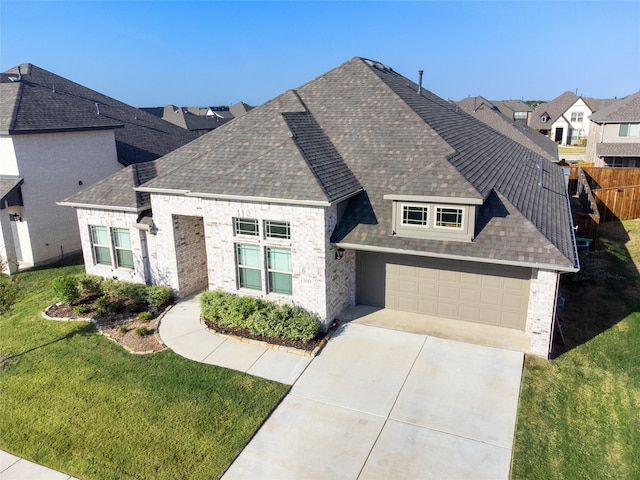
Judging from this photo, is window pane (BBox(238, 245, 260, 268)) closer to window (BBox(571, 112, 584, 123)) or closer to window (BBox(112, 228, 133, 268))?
window (BBox(112, 228, 133, 268))

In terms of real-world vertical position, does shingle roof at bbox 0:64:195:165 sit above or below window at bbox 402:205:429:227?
above

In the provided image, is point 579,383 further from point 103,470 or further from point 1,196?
point 1,196

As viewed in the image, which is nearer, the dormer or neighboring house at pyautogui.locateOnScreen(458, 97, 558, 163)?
the dormer

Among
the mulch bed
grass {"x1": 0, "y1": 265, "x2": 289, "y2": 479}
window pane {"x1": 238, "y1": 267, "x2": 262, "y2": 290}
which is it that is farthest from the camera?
window pane {"x1": 238, "y1": 267, "x2": 262, "y2": 290}

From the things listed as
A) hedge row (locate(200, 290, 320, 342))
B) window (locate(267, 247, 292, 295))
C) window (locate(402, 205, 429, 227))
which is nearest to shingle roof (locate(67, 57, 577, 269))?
window (locate(402, 205, 429, 227))

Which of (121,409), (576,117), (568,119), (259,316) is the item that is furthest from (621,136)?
(121,409)

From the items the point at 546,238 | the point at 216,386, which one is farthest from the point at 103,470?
the point at 546,238

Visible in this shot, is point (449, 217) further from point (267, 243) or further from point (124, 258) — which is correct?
point (124, 258)
